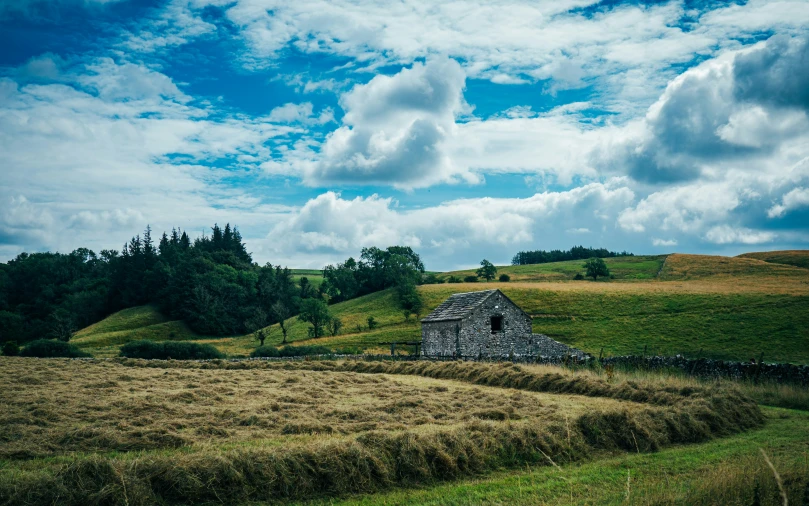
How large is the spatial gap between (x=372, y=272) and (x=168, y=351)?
181 feet

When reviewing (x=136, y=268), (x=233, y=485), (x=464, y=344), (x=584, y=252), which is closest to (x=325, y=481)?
(x=233, y=485)

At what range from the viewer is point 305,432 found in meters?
11.3

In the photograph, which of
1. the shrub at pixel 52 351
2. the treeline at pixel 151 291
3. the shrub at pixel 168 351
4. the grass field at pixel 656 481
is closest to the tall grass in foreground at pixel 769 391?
the grass field at pixel 656 481

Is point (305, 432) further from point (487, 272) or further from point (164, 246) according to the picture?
point (164, 246)

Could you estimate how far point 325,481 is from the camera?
8.31 metres

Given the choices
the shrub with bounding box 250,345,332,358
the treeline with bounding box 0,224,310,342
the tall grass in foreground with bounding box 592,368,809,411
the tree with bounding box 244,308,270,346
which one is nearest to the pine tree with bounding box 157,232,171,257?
the treeline with bounding box 0,224,310,342

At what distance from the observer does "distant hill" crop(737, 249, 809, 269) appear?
8619 cm

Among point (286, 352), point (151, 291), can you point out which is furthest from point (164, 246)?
point (286, 352)

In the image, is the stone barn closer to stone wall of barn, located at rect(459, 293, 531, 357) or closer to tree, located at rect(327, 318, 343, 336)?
stone wall of barn, located at rect(459, 293, 531, 357)

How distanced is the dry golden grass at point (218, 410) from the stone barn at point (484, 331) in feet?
59.9

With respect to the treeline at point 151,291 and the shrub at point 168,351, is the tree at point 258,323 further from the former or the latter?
the shrub at point 168,351

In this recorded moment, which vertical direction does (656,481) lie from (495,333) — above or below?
above

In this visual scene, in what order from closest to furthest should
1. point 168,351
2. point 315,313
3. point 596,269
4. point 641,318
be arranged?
point 168,351, point 641,318, point 315,313, point 596,269

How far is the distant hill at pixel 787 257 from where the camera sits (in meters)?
86.2
